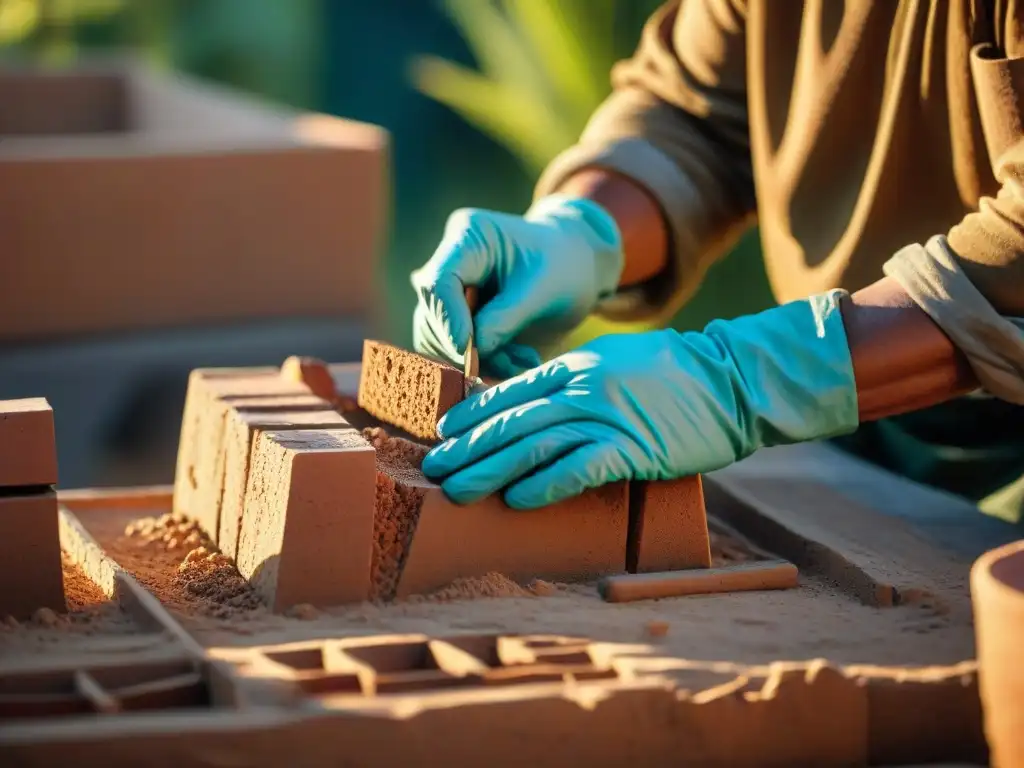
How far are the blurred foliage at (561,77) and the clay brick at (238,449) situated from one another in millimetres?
2809

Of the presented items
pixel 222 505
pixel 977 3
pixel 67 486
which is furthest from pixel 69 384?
pixel 977 3

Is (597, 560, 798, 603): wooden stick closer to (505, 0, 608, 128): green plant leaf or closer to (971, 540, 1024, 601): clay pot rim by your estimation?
(971, 540, 1024, 601): clay pot rim

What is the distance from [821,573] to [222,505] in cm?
83

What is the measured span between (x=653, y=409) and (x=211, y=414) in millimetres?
678

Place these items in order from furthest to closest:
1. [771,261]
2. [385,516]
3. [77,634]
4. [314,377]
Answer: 1. [771,261]
2. [314,377]
3. [385,516]
4. [77,634]

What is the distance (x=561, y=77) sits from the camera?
525 cm

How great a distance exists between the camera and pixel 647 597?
6.30 ft

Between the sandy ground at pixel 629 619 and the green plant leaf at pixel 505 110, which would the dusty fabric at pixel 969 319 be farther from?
the green plant leaf at pixel 505 110

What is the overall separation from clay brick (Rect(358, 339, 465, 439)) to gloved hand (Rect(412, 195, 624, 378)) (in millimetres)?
125

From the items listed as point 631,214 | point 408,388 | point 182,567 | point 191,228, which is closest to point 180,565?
point 182,567

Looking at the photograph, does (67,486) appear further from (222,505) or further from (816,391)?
(816,391)

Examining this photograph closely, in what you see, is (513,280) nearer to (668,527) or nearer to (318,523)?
(668,527)

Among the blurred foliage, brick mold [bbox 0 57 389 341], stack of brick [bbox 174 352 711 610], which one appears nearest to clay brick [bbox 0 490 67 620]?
stack of brick [bbox 174 352 711 610]

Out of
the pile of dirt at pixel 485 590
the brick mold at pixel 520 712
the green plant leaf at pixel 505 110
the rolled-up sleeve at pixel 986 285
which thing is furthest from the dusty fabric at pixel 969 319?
the green plant leaf at pixel 505 110
